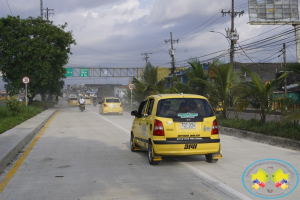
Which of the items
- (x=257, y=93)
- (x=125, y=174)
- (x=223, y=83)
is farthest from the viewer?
(x=223, y=83)

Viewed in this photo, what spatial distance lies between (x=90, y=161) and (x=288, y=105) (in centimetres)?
660

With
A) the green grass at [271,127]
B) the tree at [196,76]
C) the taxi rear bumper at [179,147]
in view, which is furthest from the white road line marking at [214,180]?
the tree at [196,76]

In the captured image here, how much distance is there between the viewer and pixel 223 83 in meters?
17.9

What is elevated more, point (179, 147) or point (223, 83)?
point (223, 83)

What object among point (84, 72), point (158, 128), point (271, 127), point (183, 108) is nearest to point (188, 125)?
point (183, 108)

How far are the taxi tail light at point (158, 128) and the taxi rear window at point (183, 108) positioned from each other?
0.71 feet

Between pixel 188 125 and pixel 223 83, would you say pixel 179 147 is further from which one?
pixel 223 83

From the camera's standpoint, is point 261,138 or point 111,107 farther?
point 111,107

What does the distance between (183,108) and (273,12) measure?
27012mm

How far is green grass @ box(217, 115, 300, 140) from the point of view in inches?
468

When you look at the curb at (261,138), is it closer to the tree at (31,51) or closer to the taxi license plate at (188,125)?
the taxi license plate at (188,125)

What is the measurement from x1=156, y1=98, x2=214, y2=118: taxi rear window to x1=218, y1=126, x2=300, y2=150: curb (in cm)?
375

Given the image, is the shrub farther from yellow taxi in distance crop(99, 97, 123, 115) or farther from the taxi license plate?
the taxi license plate

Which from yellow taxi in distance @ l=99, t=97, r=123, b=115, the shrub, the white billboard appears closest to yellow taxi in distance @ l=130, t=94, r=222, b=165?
the shrub
